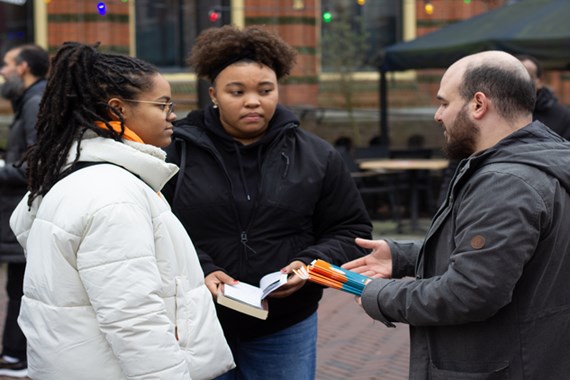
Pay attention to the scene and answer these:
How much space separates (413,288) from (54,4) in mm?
14876

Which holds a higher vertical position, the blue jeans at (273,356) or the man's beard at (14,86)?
the man's beard at (14,86)

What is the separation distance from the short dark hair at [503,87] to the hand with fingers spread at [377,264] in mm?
621

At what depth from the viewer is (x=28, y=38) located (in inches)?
651

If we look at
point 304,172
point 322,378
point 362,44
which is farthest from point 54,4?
point 304,172

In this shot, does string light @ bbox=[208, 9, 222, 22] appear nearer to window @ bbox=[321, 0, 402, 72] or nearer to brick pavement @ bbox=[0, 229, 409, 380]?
brick pavement @ bbox=[0, 229, 409, 380]

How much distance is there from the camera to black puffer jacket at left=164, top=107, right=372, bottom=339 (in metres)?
3.24

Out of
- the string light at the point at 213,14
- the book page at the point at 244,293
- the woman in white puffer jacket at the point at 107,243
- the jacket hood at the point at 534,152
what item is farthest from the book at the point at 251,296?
the string light at the point at 213,14

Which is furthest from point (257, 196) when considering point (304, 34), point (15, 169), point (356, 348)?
point (304, 34)

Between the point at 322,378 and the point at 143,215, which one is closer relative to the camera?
the point at 143,215

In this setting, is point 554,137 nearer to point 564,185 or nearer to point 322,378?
point 564,185

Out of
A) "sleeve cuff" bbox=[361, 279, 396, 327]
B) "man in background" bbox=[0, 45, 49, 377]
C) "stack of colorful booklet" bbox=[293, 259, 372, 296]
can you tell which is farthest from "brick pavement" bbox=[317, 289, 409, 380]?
"sleeve cuff" bbox=[361, 279, 396, 327]

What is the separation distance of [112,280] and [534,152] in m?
1.09

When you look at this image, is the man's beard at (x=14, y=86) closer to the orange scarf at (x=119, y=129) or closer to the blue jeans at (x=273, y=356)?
the blue jeans at (x=273, y=356)

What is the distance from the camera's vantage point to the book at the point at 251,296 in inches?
117
